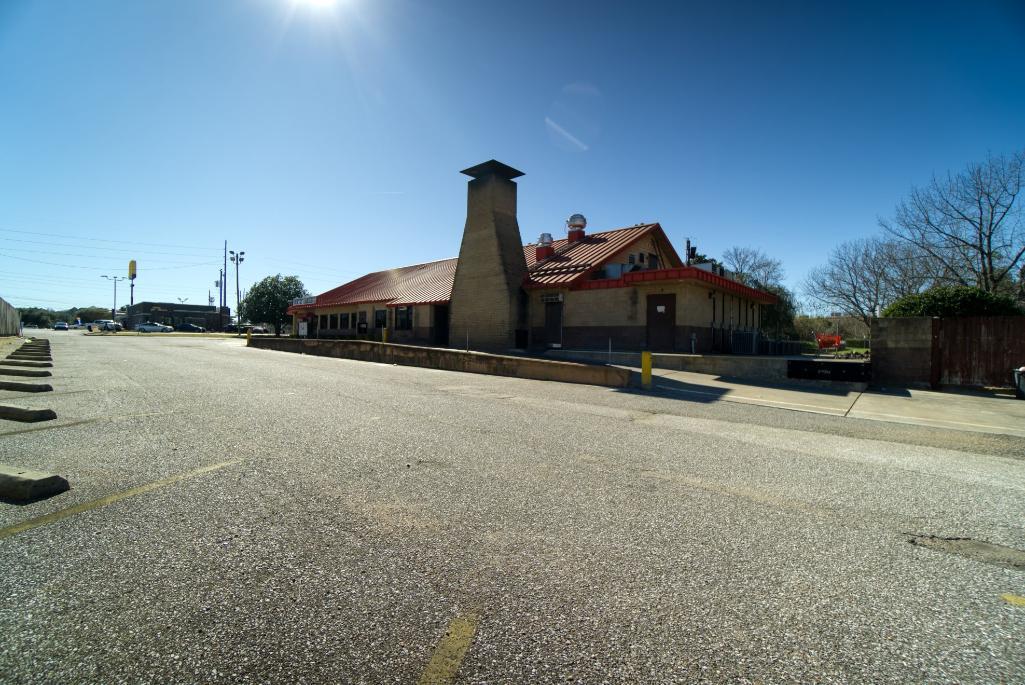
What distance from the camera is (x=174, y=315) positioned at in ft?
331

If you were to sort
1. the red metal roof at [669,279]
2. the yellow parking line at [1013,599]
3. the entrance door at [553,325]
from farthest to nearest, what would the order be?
the entrance door at [553,325], the red metal roof at [669,279], the yellow parking line at [1013,599]

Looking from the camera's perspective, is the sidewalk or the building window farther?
the building window

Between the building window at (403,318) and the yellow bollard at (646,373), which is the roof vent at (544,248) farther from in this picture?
the yellow bollard at (646,373)

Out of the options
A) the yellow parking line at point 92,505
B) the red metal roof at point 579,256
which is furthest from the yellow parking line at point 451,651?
the red metal roof at point 579,256

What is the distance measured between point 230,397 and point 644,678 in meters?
9.39

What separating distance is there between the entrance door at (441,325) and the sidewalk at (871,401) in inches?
645

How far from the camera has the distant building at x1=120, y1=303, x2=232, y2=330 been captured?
98.1m

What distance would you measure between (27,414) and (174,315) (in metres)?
114

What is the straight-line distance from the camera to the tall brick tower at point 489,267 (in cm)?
2389

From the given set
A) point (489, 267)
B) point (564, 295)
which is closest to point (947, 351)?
point (564, 295)

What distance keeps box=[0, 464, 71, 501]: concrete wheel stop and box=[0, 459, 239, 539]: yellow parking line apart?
1.49 ft

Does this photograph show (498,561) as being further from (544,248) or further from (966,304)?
(544,248)

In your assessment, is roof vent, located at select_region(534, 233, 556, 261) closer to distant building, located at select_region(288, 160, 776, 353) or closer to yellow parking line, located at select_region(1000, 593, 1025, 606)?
distant building, located at select_region(288, 160, 776, 353)

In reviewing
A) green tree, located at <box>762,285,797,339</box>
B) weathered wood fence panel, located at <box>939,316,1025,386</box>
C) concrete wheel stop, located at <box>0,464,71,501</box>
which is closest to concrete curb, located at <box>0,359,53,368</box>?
concrete wheel stop, located at <box>0,464,71,501</box>
